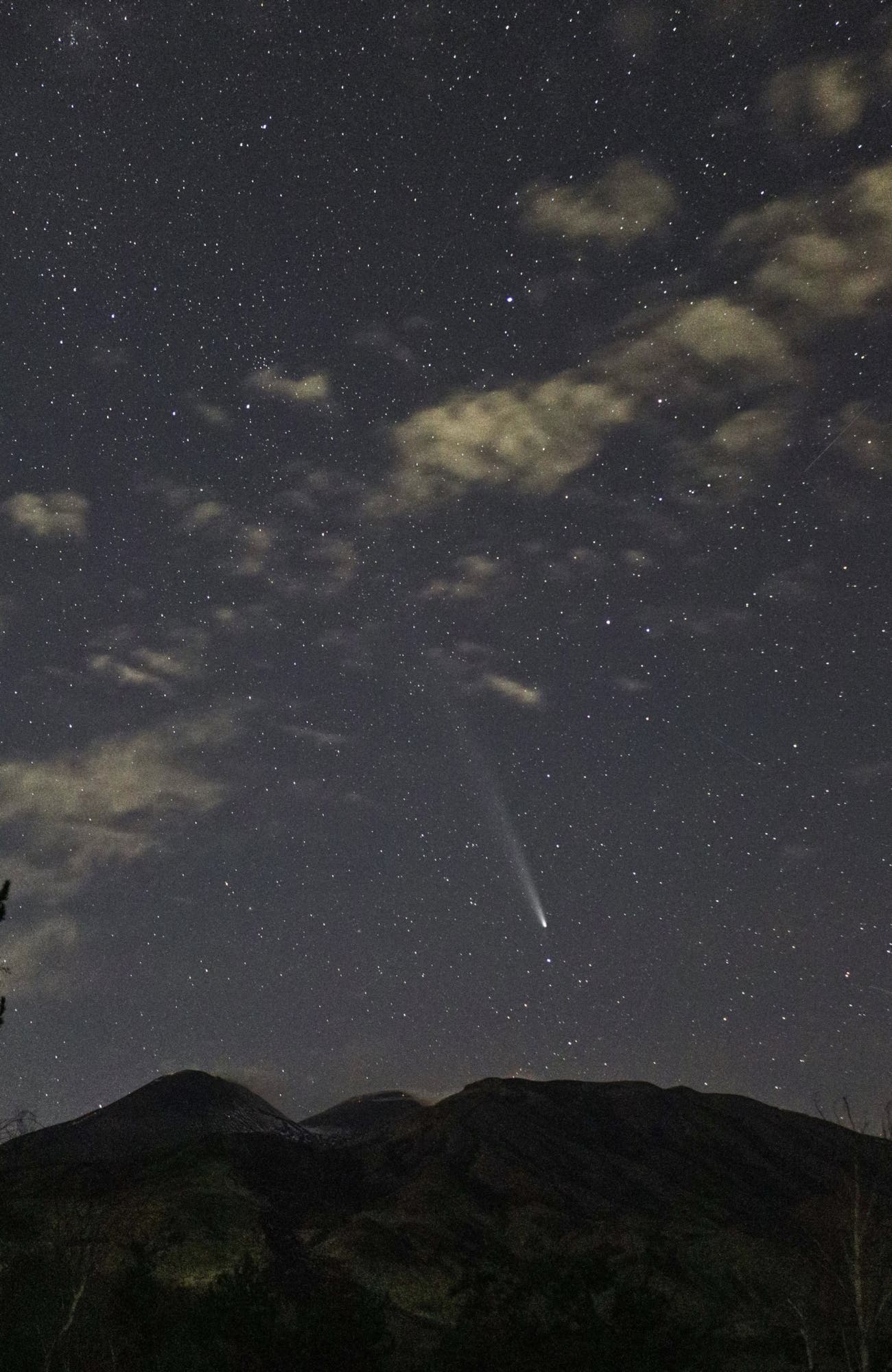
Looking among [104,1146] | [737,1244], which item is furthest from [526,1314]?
Answer: [104,1146]

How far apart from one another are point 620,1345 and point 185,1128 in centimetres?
10696

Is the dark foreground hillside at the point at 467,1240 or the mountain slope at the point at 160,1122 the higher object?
the mountain slope at the point at 160,1122

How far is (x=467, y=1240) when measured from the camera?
86250 millimetres

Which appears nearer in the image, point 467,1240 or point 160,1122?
point 467,1240

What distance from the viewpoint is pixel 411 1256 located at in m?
78.2

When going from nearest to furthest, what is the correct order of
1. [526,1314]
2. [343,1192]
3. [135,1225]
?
[526,1314] → [135,1225] → [343,1192]

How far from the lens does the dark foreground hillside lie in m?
52.0

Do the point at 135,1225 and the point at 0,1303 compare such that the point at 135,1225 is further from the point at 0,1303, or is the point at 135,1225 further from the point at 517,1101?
the point at 517,1101

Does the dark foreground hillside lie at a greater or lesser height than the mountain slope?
lesser

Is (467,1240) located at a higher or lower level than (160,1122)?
lower

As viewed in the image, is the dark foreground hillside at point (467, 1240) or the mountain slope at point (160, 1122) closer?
the dark foreground hillside at point (467, 1240)

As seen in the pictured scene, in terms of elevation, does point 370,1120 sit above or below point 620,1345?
above

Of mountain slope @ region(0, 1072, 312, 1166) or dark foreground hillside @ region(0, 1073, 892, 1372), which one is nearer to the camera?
dark foreground hillside @ region(0, 1073, 892, 1372)

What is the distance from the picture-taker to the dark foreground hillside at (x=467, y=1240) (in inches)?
2048
